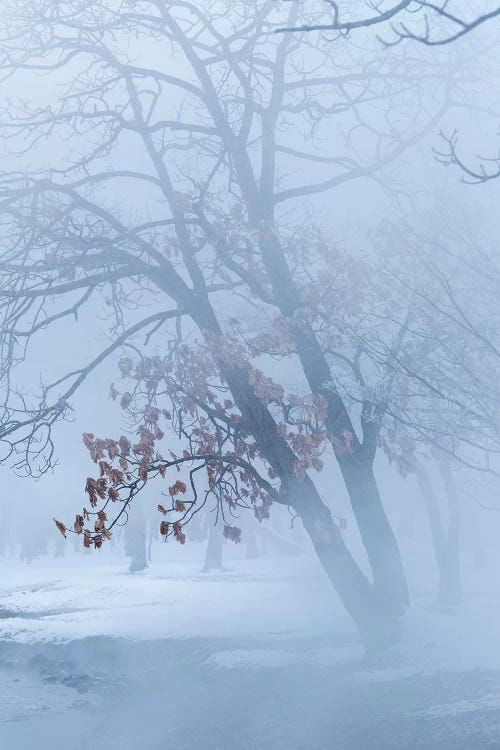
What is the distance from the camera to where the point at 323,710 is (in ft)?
38.5

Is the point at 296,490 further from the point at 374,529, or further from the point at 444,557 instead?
the point at 444,557

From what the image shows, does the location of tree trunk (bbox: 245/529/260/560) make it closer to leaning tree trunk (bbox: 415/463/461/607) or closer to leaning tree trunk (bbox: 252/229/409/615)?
leaning tree trunk (bbox: 415/463/461/607)

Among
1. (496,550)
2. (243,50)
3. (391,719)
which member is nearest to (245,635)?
(391,719)

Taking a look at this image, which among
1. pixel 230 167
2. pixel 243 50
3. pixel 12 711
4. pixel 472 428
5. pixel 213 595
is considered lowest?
pixel 12 711

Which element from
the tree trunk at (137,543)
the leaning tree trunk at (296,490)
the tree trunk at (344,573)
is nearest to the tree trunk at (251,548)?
the tree trunk at (137,543)

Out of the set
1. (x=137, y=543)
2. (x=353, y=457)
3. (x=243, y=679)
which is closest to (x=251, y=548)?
(x=137, y=543)

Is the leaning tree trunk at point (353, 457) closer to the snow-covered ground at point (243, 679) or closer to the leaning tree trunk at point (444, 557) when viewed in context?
the snow-covered ground at point (243, 679)

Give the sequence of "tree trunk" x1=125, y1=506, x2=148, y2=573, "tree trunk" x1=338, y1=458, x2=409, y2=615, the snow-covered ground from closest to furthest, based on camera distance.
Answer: the snow-covered ground < "tree trunk" x1=338, y1=458, x2=409, y2=615 < "tree trunk" x1=125, y1=506, x2=148, y2=573

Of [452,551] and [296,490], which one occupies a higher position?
[296,490]

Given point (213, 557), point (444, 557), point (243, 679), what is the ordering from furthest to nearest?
point (213, 557) → point (444, 557) → point (243, 679)

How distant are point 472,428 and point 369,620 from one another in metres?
5.57

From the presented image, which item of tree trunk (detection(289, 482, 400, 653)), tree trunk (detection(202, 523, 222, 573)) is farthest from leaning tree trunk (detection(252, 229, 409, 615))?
tree trunk (detection(202, 523, 222, 573))

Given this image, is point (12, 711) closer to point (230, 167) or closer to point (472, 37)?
point (230, 167)

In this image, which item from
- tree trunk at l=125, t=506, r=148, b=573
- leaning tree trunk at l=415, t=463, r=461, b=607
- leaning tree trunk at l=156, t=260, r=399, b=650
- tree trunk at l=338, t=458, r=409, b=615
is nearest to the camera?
leaning tree trunk at l=156, t=260, r=399, b=650
